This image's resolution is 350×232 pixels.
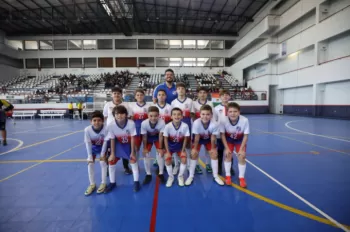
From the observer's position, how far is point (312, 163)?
454cm

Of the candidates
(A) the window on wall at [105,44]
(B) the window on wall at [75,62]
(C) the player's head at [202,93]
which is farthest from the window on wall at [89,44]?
(C) the player's head at [202,93]

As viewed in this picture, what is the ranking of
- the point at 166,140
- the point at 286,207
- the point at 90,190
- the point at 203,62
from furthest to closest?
the point at 203,62 < the point at 166,140 < the point at 90,190 < the point at 286,207

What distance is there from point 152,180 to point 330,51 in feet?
59.7

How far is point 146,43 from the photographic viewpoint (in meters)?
29.5

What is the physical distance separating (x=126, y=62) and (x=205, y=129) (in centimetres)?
2727

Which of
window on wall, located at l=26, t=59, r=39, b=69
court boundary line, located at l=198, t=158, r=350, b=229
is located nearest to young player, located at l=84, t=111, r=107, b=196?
court boundary line, located at l=198, t=158, r=350, b=229

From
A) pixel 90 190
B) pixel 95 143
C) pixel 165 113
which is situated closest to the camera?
pixel 90 190

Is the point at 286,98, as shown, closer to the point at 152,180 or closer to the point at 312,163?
the point at 312,163

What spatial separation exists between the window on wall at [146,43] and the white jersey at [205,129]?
92.8ft

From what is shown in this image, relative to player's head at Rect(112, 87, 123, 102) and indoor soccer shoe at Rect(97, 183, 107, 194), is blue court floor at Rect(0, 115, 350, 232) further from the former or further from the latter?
player's head at Rect(112, 87, 123, 102)

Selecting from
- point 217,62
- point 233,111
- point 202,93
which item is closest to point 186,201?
point 233,111

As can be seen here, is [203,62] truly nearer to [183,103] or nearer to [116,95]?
[183,103]

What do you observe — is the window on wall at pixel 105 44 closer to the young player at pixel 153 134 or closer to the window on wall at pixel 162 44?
the window on wall at pixel 162 44

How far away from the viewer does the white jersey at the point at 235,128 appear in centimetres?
358
